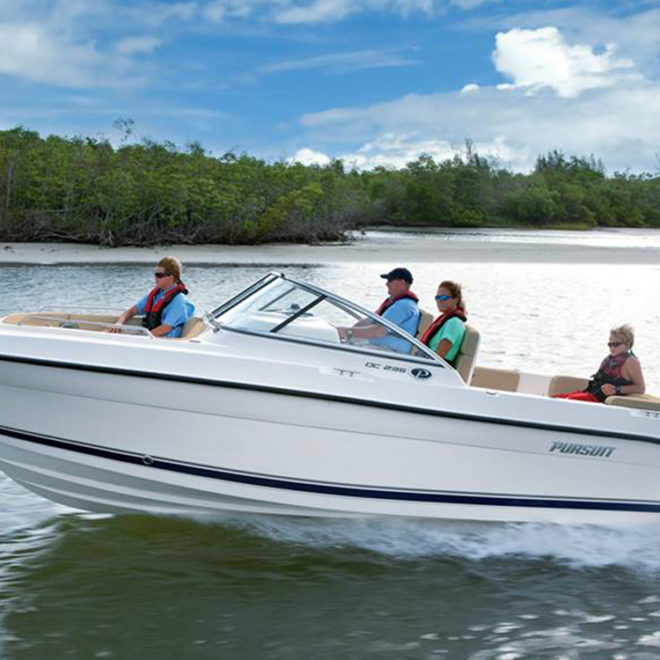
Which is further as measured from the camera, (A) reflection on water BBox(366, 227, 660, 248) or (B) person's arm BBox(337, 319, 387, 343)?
(A) reflection on water BBox(366, 227, 660, 248)

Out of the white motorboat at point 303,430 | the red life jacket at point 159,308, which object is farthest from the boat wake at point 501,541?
the red life jacket at point 159,308

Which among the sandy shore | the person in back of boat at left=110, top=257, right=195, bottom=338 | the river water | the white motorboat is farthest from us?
the sandy shore

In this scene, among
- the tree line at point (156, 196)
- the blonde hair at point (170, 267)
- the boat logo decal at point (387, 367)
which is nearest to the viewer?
the boat logo decal at point (387, 367)

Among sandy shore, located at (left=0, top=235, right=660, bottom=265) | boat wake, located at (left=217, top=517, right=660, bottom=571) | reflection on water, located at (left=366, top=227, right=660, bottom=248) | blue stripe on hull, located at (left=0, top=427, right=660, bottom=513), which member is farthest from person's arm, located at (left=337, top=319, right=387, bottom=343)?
reflection on water, located at (left=366, top=227, right=660, bottom=248)

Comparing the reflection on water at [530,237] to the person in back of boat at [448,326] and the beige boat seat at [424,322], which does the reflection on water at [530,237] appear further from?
the person in back of boat at [448,326]

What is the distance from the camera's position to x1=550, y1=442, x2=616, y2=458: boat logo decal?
565cm

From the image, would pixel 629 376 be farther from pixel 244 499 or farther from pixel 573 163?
pixel 573 163

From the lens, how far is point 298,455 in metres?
5.55

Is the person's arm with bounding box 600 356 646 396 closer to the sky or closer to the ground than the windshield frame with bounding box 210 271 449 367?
closer to the ground

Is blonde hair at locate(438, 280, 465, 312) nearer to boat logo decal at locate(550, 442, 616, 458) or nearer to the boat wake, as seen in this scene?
boat logo decal at locate(550, 442, 616, 458)

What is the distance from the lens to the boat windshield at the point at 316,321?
5719 millimetres

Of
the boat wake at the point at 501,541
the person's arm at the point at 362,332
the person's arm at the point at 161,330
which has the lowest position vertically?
the boat wake at the point at 501,541

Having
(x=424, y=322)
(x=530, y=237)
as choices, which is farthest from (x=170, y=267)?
(x=530, y=237)

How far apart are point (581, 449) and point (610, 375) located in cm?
77
